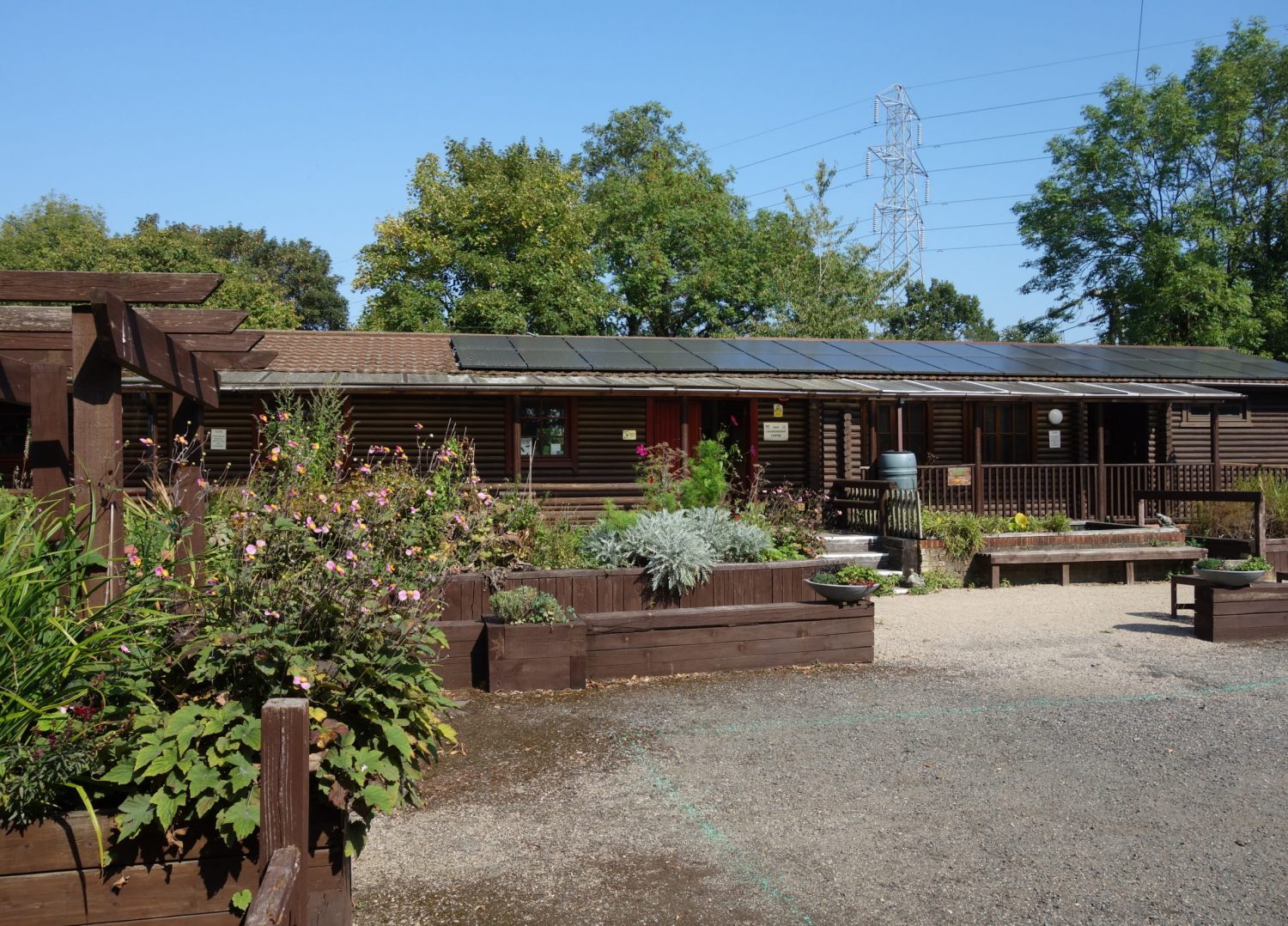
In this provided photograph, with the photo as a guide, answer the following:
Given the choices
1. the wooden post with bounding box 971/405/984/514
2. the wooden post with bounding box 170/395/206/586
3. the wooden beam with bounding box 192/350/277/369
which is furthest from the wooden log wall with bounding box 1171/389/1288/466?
the wooden post with bounding box 170/395/206/586

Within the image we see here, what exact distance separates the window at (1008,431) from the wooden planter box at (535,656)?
45.2 feet

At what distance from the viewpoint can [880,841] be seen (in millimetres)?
4562

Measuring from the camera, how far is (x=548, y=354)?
56.0 ft

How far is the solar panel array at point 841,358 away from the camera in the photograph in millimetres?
16594

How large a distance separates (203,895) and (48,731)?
70cm

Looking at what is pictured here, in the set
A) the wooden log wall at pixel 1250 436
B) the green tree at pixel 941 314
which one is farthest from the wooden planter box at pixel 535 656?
the green tree at pixel 941 314

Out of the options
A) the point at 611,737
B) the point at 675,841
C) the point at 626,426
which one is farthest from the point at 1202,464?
the point at 675,841

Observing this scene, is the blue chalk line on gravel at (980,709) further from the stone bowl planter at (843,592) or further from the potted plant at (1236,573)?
the potted plant at (1236,573)

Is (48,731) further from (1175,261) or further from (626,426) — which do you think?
(1175,261)

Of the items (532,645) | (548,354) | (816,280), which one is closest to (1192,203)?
(816,280)

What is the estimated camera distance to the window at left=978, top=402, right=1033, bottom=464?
755 inches

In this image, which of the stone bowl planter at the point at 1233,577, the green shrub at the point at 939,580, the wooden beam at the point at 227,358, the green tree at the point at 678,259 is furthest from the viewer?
the green tree at the point at 678,259

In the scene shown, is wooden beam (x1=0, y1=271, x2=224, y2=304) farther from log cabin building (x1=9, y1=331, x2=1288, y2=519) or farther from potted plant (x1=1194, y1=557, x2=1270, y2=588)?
potted plant (x1=1194, y1=557, x2=1270, y2=588)

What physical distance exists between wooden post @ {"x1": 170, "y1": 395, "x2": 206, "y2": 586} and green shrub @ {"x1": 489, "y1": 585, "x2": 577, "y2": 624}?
2.23 meters
